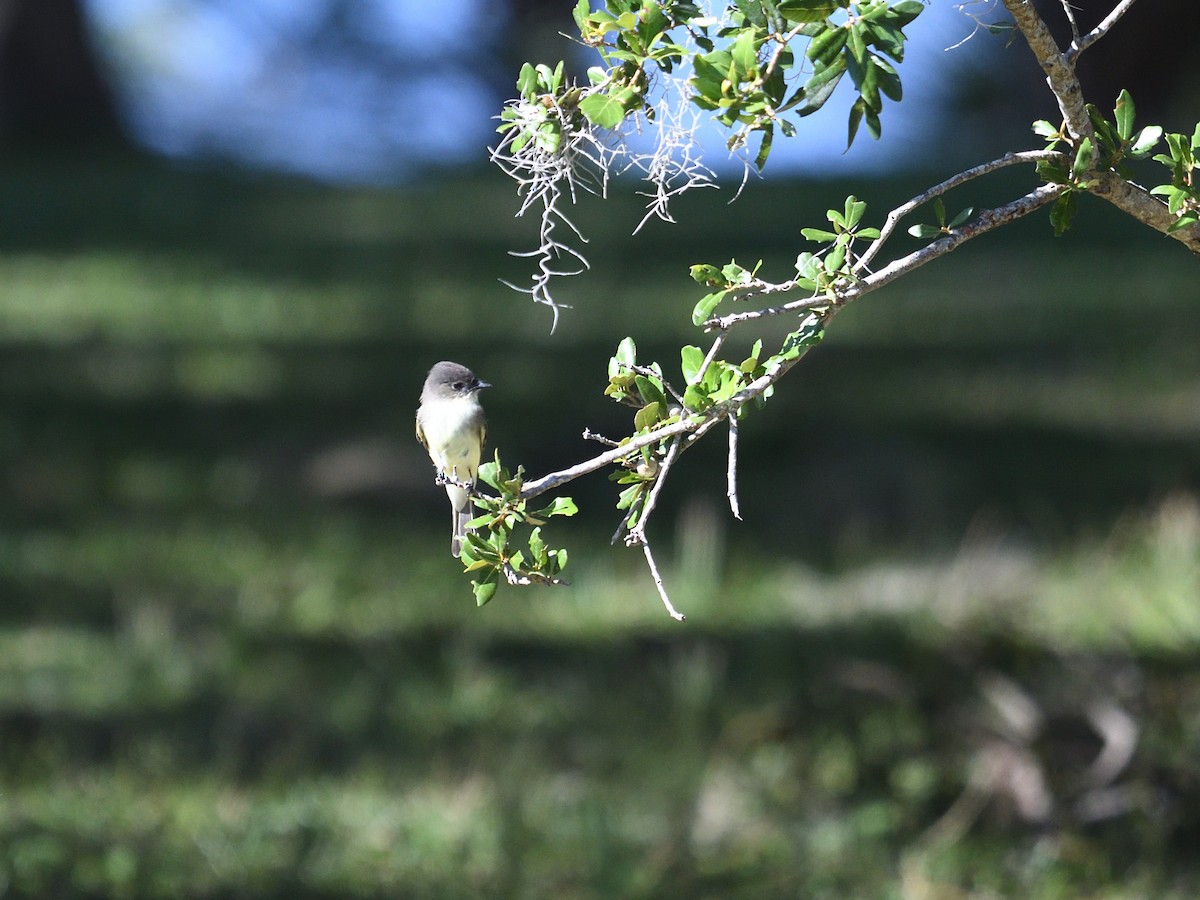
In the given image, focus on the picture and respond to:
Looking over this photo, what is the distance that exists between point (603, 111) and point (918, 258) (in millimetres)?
441

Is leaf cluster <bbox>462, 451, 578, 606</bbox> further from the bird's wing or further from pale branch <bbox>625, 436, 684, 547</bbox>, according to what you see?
the bird's wing

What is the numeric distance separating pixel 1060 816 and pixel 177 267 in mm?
7318

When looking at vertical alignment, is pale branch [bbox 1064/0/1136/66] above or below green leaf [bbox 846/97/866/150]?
above

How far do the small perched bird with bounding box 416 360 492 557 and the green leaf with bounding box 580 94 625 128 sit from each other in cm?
109

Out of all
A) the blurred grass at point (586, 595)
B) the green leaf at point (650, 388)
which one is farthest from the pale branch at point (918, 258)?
the blurred grass at point (586, 595)

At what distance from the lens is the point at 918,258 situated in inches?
76.0

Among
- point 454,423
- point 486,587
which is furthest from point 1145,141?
point 454,423

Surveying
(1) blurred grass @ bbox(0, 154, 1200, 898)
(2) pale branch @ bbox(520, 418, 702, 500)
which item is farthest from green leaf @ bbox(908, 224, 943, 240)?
(1) blurred grass @ bbox(0, 154, 1200, 898)

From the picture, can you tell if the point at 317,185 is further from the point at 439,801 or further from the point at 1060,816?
the point at 1060,816

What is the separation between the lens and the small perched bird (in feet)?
9.82

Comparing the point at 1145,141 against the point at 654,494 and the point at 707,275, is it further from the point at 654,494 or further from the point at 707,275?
the point at 654,494

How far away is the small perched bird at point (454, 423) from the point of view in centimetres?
299

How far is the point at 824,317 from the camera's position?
6.77 ft

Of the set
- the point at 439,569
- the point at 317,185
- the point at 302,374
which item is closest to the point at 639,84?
the point at 439,569
